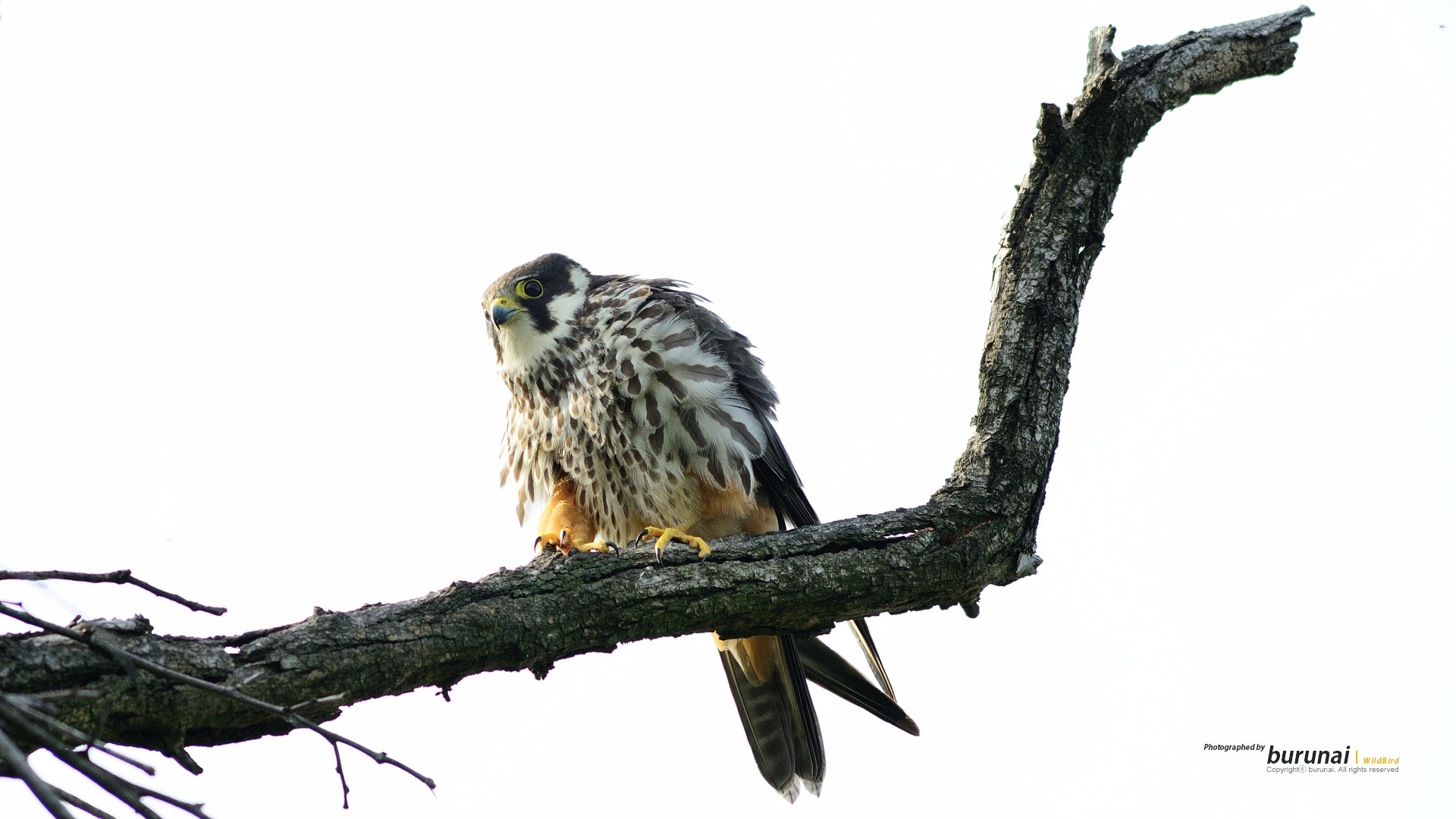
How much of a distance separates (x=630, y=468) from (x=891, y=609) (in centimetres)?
123

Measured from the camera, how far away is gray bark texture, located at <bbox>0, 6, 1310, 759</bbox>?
2.16 metres

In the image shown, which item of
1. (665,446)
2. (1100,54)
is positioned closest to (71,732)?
(665,446)

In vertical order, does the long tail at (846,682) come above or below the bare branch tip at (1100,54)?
below

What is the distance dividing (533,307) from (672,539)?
1.46 meters

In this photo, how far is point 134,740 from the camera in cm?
216

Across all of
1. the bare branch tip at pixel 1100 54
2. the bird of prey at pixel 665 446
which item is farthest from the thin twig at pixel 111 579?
the bare branch tip at pixel 1100 54

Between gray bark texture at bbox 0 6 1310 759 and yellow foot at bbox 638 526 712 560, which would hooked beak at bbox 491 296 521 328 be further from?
gray bark texture at bbox 0 6 1310 759

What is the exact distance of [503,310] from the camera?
451cm

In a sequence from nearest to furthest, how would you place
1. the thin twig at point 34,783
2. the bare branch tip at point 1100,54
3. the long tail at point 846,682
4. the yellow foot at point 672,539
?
1. the thin twig at point 34,783
2. the yellow foot at point 672,539
3. the bare branch tip at point 1100,54
4. the long tail at point 846,682

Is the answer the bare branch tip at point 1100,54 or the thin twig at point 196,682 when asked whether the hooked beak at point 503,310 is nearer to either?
the bare branch tip at point 1100,54

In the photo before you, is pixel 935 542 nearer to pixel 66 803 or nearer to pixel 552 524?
pixel 552 524

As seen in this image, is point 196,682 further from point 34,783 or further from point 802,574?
point 802,574

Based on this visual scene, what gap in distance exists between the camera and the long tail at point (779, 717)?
4305 mm

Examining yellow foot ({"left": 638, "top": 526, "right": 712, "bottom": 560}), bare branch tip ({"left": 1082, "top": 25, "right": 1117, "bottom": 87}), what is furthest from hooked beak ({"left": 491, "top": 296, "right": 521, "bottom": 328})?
bare branch tip ({"left": 1082, "top": 25, "right": 1117, "bottom": 87})
